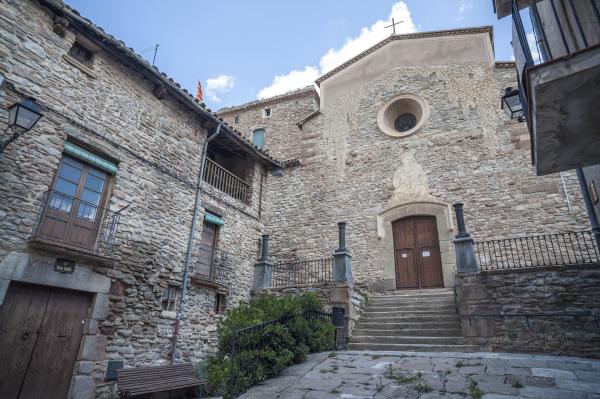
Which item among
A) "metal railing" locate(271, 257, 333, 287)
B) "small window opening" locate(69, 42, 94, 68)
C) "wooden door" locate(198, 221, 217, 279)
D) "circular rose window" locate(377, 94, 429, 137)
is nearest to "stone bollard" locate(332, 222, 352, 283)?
"metal railing" locate(271, 257, 333, 287)

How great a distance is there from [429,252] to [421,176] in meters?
2.29

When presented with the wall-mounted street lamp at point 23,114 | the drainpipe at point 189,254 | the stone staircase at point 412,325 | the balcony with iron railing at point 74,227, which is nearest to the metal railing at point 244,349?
the stone staircase at point 412,325

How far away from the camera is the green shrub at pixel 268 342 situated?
5.03 meters

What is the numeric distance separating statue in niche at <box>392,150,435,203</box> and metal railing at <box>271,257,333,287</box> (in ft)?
9.56

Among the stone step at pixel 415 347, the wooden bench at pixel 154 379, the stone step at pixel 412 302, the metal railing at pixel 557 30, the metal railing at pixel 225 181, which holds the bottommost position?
the wooden bench at pixel 154 379

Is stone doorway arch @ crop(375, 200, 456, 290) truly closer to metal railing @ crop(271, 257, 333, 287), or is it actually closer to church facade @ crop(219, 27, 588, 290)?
church facade @ crop(219, 27, 588, 290)

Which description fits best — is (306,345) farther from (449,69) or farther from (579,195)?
(449,69)

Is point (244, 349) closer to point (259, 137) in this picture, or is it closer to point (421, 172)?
point (421, 172)

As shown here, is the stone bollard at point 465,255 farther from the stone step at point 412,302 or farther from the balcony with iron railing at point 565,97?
the balcony with iron railing at point 565,97

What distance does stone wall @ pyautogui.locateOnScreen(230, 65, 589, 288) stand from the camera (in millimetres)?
9008

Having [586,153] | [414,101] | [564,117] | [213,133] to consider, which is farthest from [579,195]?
[213,133]

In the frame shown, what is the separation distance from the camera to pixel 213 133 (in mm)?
10273

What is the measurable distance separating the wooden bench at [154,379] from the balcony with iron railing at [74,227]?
2158 mm

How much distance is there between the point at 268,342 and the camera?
5465 millimetres
